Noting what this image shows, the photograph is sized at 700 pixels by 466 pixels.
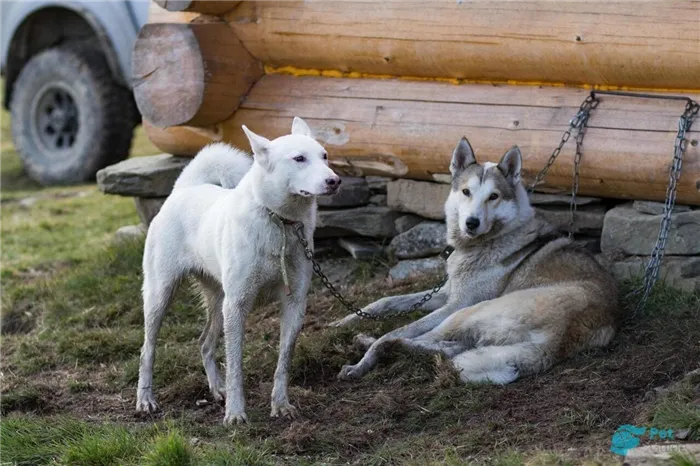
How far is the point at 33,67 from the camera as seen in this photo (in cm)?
1152

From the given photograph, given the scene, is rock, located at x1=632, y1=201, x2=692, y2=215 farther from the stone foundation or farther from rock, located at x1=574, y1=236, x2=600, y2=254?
rock, located at x1=574, y1=236, x2=600, y2=254

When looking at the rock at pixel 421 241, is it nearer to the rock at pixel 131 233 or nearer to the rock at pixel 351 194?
the rock at pixel 351 194

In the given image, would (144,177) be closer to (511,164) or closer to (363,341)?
(363,341)

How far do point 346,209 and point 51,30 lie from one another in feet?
19.5

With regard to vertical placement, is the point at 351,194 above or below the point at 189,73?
below

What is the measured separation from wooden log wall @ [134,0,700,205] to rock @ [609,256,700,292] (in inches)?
14.9

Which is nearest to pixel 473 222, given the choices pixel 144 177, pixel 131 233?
pixel 144 177

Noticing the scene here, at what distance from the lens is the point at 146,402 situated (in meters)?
5.36

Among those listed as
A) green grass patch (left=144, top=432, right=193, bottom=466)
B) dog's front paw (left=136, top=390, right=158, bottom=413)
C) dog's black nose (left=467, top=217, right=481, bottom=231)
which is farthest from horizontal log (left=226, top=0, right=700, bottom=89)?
green grass patch (left=144, top=432, right=193, bottom=466)

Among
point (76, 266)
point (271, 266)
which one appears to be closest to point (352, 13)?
point (271, 266)

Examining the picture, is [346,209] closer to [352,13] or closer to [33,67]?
[352,13]

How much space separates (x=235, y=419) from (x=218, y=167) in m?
1.54

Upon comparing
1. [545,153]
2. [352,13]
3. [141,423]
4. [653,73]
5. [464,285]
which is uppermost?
[352,13]
